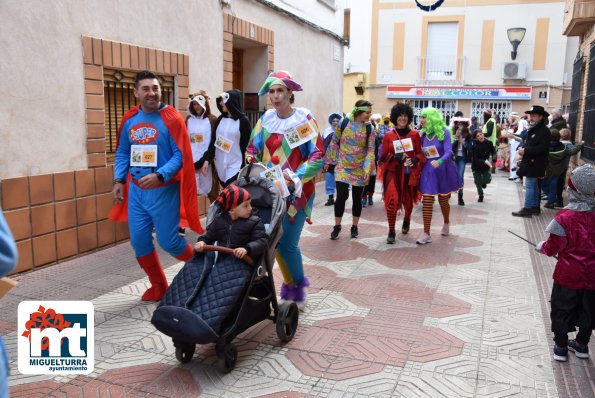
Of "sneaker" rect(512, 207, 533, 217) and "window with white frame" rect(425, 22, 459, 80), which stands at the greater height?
"window with white frame" rect(425, 22, 459, 80)

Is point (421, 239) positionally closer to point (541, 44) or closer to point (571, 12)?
point (571, 12)

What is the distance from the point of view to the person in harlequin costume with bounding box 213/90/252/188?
6.41m

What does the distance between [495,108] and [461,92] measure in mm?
1726

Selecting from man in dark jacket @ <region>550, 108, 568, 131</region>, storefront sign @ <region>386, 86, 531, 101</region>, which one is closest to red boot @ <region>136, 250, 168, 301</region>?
man in dark jacket @ <region>550, 108, 568, 131</region>

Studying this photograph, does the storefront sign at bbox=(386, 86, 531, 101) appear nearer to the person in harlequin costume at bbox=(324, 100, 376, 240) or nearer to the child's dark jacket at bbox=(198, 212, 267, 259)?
the person in harlequin costume at bbox=(324, 100, 376, 240)

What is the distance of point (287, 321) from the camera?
13.5 ft

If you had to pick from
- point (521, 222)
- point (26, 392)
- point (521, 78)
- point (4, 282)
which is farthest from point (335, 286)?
point (521, 78)

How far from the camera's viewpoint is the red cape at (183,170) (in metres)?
4.78

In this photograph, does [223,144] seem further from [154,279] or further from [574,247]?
[574,247]

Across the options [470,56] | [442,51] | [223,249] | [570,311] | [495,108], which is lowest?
[570,311]

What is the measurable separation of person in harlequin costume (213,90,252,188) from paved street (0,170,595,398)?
1.32 metres

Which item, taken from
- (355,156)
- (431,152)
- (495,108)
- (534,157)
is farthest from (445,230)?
(495,108)

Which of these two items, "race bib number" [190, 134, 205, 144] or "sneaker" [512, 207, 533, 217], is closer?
"race bib number" [190, 134, 205, 144]

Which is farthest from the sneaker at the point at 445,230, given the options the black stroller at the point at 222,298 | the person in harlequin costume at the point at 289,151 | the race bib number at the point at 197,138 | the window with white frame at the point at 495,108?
the window with white frame at the point at 495,108
